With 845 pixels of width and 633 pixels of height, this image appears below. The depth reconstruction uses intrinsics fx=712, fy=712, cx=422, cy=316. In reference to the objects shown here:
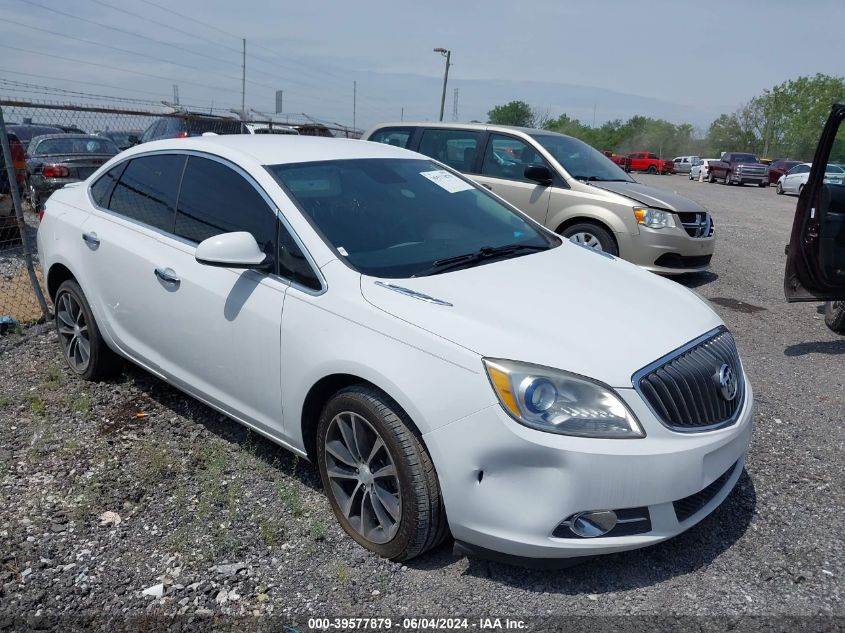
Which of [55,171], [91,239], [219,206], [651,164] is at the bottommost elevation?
[651,164]

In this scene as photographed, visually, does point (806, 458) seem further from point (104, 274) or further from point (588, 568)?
point (104, 274)

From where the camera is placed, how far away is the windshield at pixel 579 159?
845 cm

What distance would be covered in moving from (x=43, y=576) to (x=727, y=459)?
2.89 meters

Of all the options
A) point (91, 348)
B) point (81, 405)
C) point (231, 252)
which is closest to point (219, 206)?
point (231, 252)

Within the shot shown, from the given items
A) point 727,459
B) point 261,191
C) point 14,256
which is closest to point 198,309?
point 261,191

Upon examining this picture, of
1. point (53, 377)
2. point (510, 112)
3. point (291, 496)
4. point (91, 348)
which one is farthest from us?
point (510, 112)

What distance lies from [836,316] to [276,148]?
5.39 metres

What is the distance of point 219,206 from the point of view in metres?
3.78

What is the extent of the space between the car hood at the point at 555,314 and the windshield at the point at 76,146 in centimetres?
1177

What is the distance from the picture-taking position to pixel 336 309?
303 cm

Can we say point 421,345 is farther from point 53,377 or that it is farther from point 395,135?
point 395,135

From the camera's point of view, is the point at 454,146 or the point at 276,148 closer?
the point at 276,148

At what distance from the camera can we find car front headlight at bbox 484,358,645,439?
8.43ft

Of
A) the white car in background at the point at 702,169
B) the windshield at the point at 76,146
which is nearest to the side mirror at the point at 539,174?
the windshield at the point at 76,146
